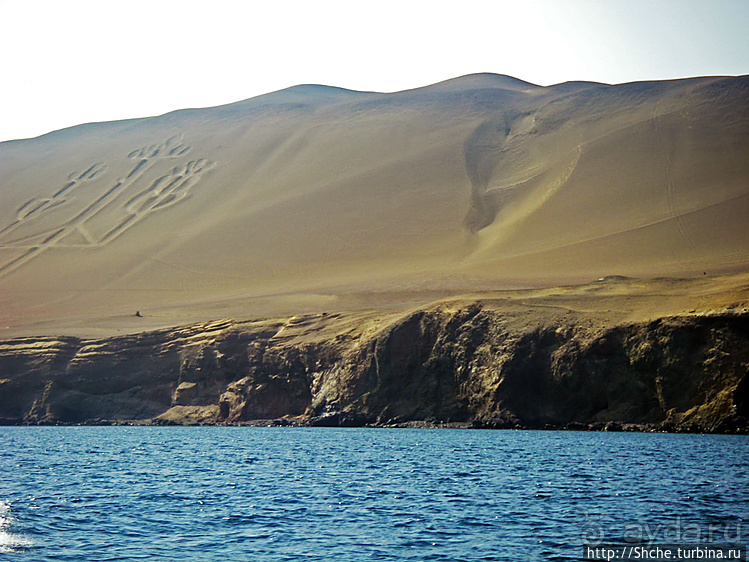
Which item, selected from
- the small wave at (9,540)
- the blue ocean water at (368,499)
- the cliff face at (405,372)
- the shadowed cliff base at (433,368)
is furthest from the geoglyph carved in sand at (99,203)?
the small wave at (9,540)

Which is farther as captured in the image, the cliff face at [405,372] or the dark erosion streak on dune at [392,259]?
the dark erosion streak on dune at [392,259]

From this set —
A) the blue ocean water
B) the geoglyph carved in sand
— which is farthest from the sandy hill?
the blue ocean water

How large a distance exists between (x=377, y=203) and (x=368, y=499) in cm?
8326

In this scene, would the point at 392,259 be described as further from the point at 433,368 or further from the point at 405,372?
the point at 433,368

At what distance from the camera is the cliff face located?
50.1 m

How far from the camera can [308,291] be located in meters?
85.0

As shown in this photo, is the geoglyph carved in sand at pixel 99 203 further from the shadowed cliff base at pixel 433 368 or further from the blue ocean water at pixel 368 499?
the blue ocean water at pixel 368 499

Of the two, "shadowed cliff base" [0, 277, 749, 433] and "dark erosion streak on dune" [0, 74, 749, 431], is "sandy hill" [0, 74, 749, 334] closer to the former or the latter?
"dark erosion streak on dune" [0, 74, 749, 431]

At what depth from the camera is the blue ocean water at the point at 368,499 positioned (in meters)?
18.8

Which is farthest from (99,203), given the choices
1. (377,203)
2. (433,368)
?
(433,368)

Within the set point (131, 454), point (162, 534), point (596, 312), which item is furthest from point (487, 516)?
point (596, 312)

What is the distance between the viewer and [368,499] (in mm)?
24922

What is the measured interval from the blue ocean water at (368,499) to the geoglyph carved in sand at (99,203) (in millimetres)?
73789

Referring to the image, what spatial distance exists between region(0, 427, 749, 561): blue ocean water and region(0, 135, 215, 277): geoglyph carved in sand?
7379 cm
